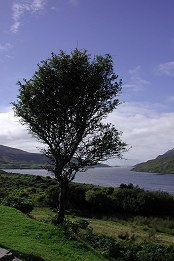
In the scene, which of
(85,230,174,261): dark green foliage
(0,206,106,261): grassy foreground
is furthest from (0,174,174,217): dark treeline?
(0,206,106,261): grassy foreground

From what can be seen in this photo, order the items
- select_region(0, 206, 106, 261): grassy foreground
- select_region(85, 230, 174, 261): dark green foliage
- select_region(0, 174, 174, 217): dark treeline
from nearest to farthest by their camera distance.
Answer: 1. select_region(0, 206, 106, 261): grassy foreground
2. select_region(85, 230, 174, 261): dark green foliage
3. select_region(0, 174, 174, 217): dark treeline

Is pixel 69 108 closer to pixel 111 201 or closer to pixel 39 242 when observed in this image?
pixel 39 242

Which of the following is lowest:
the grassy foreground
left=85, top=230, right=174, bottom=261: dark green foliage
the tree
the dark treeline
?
left=85, top=230, right=174, bottom=261: dark green foliage

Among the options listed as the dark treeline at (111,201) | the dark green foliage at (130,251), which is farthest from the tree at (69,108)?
the dark treeline at (111,201)

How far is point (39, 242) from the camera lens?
16656mm

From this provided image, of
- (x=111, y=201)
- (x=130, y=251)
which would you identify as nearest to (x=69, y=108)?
(x=130, y=251)

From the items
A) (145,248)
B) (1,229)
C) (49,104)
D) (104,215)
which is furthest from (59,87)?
(104,215)

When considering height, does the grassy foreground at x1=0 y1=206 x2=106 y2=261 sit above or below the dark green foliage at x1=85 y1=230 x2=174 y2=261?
above

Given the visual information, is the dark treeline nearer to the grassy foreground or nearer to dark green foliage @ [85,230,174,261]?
dark green foliage @ [85,230,174,261]

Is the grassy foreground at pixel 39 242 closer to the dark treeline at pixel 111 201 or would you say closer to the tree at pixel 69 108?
the tree at pixel 69 108

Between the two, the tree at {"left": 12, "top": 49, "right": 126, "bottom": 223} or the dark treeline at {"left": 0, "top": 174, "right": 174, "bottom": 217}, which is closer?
the tree at {"left": 12, "top": 49, "right": 126, "bottom": 223}

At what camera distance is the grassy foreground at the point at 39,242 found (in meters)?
14.6

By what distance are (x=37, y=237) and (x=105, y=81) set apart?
35.7ft

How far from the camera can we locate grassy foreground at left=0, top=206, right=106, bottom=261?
14.6 metres
